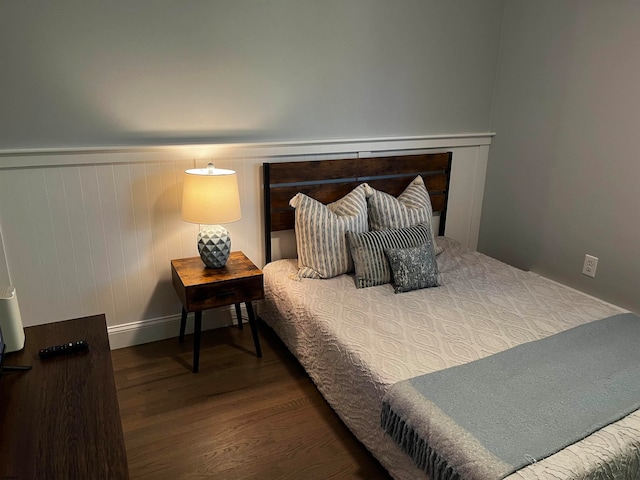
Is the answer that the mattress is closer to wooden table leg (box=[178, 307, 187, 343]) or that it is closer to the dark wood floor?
the dark wood floor

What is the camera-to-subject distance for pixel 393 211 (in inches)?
109

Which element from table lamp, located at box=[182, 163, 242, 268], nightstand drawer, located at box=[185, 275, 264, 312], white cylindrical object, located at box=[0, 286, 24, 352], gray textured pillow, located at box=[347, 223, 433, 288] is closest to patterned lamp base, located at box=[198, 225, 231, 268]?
table lamp, located at box=[182, 163, 242, 268]

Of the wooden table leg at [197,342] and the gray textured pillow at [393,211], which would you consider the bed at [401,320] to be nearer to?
the gray textured pillow at [393,211]

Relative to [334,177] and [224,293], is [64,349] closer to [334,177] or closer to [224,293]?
[224,293]

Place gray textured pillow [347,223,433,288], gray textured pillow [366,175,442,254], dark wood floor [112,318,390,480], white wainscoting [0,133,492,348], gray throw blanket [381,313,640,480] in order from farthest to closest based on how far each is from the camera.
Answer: gray textured pillow [366,175,442,254]
gray textured pillow [347,223,433,288]
white wainscoting [0,133,492,348]
dark wood floor [112,318,390,480]
gray throw blanket [381,313,640,480]

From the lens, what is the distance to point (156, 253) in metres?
2.61

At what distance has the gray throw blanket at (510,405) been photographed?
1.40 meters

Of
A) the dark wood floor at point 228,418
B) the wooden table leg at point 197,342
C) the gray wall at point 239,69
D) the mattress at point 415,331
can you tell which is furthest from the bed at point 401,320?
the wooden table leg at point 197,342

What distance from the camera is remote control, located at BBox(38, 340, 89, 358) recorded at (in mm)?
1491

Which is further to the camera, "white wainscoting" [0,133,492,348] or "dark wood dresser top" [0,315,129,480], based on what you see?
"white wainscoting" [0,133,492,348]

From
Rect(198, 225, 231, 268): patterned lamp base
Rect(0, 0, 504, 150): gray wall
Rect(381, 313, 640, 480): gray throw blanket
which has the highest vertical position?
Rect(0, 0, 504, 150): gray wall

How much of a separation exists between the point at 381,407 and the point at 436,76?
2.19 metres

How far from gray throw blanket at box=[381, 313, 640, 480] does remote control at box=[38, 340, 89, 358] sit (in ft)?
3.42

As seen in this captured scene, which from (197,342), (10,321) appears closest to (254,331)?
(197,342)
